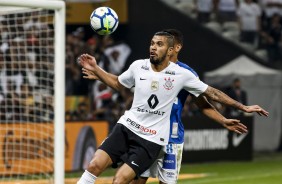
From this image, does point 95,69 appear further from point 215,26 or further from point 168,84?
point 215,26

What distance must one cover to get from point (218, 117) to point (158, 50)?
1093 mm

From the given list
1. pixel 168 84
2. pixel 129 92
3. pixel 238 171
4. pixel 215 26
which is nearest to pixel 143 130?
pixel 168 84

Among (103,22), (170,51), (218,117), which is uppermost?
(103,22)

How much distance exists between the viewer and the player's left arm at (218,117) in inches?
423

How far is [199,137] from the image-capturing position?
21297mm

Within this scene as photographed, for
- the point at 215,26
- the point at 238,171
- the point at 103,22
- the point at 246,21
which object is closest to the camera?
the point at 103,22

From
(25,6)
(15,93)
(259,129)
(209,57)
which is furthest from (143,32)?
(25,6)

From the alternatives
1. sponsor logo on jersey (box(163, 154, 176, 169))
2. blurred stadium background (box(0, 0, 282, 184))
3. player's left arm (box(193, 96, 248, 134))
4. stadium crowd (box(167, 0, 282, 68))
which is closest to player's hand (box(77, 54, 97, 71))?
player's left arm (box(193, 96, 248, 134))

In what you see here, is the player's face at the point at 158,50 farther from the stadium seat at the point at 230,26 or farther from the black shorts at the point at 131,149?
the stadium seat at the point at 230,26

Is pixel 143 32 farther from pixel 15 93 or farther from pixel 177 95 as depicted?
pixel 177 95

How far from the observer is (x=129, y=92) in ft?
72.7

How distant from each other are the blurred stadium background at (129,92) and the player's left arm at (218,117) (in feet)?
18.2

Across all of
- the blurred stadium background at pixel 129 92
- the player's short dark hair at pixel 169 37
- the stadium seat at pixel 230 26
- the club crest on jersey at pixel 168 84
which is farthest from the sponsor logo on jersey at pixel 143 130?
the stadium seat at pixel 230 26

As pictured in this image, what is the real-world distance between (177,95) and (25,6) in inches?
91.2
